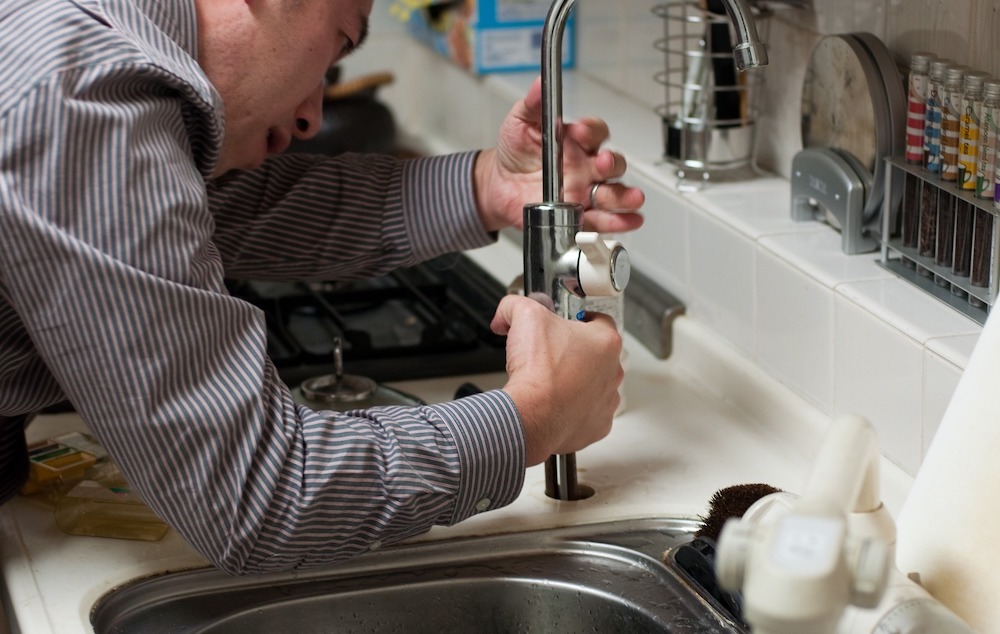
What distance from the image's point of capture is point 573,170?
122 cm

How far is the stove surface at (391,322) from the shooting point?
1.37 m

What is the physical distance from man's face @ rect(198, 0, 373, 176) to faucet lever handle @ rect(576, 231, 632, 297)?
0.28 metres

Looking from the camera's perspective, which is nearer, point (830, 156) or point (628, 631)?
point (628, 631)

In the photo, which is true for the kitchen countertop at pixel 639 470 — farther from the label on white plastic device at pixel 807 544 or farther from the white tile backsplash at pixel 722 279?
the label on white plastic device at pixel 807 544

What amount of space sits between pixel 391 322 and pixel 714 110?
446mm

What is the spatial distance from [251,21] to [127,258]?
268 mm

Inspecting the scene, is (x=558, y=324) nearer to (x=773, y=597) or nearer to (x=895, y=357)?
(x=895, y=357)

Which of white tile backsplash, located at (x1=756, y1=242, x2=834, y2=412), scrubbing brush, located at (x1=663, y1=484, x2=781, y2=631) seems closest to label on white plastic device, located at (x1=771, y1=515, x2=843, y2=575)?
scrubbing brush, located at (x1=663, y1=484, x2=781, y2=631)

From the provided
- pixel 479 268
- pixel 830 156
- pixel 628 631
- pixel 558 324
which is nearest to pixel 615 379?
pixel 558 324

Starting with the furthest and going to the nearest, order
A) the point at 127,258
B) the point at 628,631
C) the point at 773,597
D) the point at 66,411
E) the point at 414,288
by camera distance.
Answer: the point at 414,288 < the point at 66,411 < the point at 628,631 < the point at 127,258 < the point at 773,597

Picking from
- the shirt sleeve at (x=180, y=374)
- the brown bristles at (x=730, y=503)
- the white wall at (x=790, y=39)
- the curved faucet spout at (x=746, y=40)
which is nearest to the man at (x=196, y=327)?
the shirt sleeve at (x=180, y=374)

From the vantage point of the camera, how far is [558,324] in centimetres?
102

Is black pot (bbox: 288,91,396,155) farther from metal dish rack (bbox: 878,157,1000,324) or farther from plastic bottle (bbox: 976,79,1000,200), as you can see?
plastic bottle (bbox: 976,79,1000,200)

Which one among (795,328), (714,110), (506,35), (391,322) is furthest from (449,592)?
(506,35)
